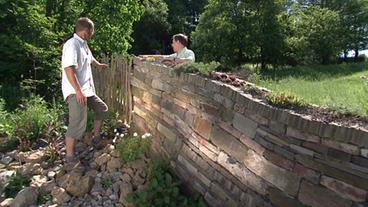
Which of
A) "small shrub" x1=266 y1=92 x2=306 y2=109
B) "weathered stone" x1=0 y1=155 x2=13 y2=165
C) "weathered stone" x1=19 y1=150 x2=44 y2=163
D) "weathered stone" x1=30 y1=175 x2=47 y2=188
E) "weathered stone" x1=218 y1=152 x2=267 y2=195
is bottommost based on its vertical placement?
"weathered stone" x1=0 y1=155 x2=13 y2=165

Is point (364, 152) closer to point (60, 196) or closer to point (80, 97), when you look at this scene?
point (80, 97)

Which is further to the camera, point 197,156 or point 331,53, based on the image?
point 331,53

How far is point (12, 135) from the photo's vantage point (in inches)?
283

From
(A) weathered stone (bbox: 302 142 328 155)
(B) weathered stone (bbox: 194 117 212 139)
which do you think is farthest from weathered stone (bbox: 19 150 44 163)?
(A) weathered stone (bbox: 302 142 328 155)

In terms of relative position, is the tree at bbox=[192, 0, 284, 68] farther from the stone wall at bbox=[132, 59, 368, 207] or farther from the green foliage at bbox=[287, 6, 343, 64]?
the stone wall at bbox=[132, 59, 368, 207]

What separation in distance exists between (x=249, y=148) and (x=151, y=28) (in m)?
32.8

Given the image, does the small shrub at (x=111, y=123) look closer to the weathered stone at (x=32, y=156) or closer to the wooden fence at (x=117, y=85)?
the wooden fence at (x=117, y=85)

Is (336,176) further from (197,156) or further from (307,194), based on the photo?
(197,156)

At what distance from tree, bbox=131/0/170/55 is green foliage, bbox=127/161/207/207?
30.3m

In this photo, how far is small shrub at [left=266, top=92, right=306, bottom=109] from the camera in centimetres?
341

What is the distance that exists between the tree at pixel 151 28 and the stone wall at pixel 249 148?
1160 inches

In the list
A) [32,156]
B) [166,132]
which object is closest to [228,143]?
[166,132]

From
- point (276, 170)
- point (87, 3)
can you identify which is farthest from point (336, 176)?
point (87, 3)

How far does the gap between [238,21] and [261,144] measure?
23310mm
